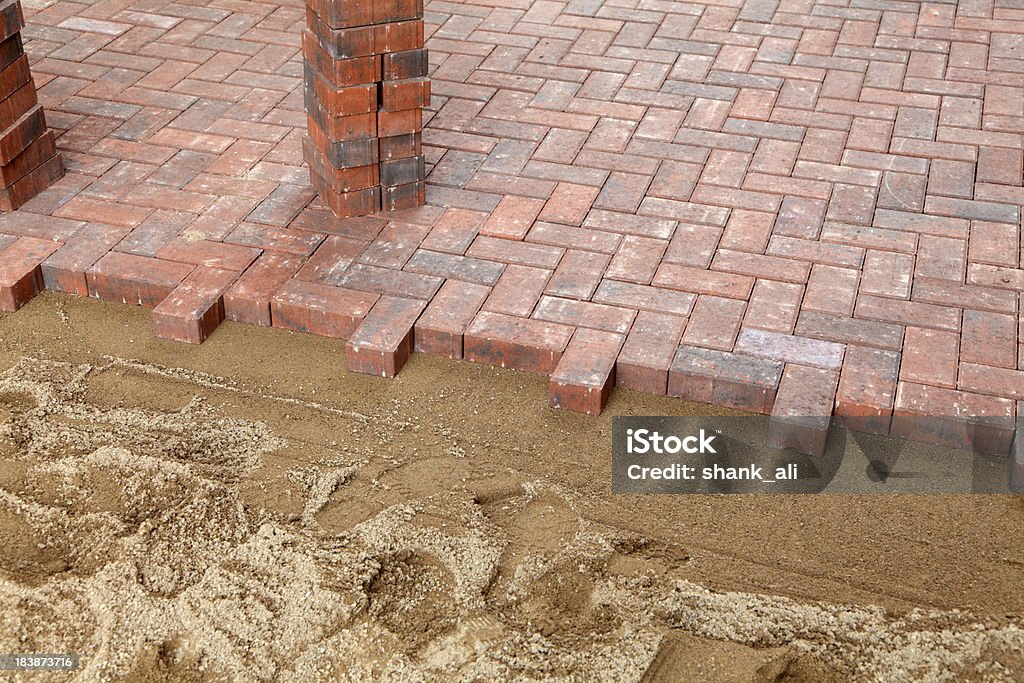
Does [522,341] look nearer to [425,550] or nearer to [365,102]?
[425,550]

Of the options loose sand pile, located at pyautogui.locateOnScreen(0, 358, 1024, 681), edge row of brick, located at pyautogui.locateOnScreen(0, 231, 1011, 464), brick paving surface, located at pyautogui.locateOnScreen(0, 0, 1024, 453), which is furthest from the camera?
brick paving surface, located at pyautogui.locateOnScreen(0, 0, 1024, 453)

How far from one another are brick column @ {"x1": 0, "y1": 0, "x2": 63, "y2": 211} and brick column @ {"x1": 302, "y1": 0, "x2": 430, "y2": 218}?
1.16 m

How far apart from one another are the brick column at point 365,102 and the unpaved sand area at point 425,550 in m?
1.01

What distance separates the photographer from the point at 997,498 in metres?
3.64

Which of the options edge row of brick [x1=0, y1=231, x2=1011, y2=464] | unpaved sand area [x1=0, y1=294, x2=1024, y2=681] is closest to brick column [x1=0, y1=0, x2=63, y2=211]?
edge row of brick [x1=0, y1=231, x2=1011, y2=464]

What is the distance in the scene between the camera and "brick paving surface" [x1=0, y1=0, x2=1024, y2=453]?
4145 mm

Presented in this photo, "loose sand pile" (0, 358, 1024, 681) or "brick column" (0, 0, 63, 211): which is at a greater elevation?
"brick column" (0, 0, 63, 211)

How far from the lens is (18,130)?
4922mm

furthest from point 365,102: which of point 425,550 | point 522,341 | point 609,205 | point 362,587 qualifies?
point 362,587

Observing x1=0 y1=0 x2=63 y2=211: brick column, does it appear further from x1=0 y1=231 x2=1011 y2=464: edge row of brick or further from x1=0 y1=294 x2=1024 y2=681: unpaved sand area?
x1=0 y1=294 x2=1024 y2=681: unpaved sand area

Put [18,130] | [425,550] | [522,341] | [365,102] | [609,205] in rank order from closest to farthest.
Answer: [425,550] → [522,341] → [365,102] → [18,130] → [609,205]

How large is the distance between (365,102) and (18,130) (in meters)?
1.54

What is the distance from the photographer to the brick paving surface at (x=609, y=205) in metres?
4.14

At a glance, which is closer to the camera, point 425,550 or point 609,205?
point 425,550
